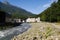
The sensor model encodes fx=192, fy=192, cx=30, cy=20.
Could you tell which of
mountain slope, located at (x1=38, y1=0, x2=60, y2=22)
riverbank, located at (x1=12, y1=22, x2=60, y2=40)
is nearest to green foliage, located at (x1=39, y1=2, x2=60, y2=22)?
mountain slope, located at (x1=38, y1=0, x2=60, y2=22)

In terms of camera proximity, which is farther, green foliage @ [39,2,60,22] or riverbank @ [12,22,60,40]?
green foliage @ [39,2,60,22]

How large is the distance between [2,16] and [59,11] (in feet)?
87.4

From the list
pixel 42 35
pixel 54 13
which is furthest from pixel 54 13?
pixel 42 35

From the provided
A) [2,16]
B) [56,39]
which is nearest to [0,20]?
[2,16]

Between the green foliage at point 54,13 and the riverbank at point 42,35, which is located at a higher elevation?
the green foliage at point 54,13

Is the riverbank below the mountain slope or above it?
below

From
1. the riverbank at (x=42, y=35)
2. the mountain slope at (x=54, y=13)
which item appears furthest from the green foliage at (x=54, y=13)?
the riverbank at (x=42, y=35)

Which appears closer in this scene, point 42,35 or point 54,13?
point 42,35

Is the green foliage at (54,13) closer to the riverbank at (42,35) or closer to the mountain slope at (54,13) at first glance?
the mountain slope at (54,13)

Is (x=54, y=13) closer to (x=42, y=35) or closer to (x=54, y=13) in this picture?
(x=54, y=13)

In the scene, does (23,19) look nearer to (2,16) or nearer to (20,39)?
(2,16)

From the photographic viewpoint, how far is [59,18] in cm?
8731

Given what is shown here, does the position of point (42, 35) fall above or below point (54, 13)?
below

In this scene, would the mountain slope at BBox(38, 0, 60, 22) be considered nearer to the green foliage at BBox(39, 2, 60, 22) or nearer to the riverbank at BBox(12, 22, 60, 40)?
the green foliage at BBox(39, 2, 60, 22)
